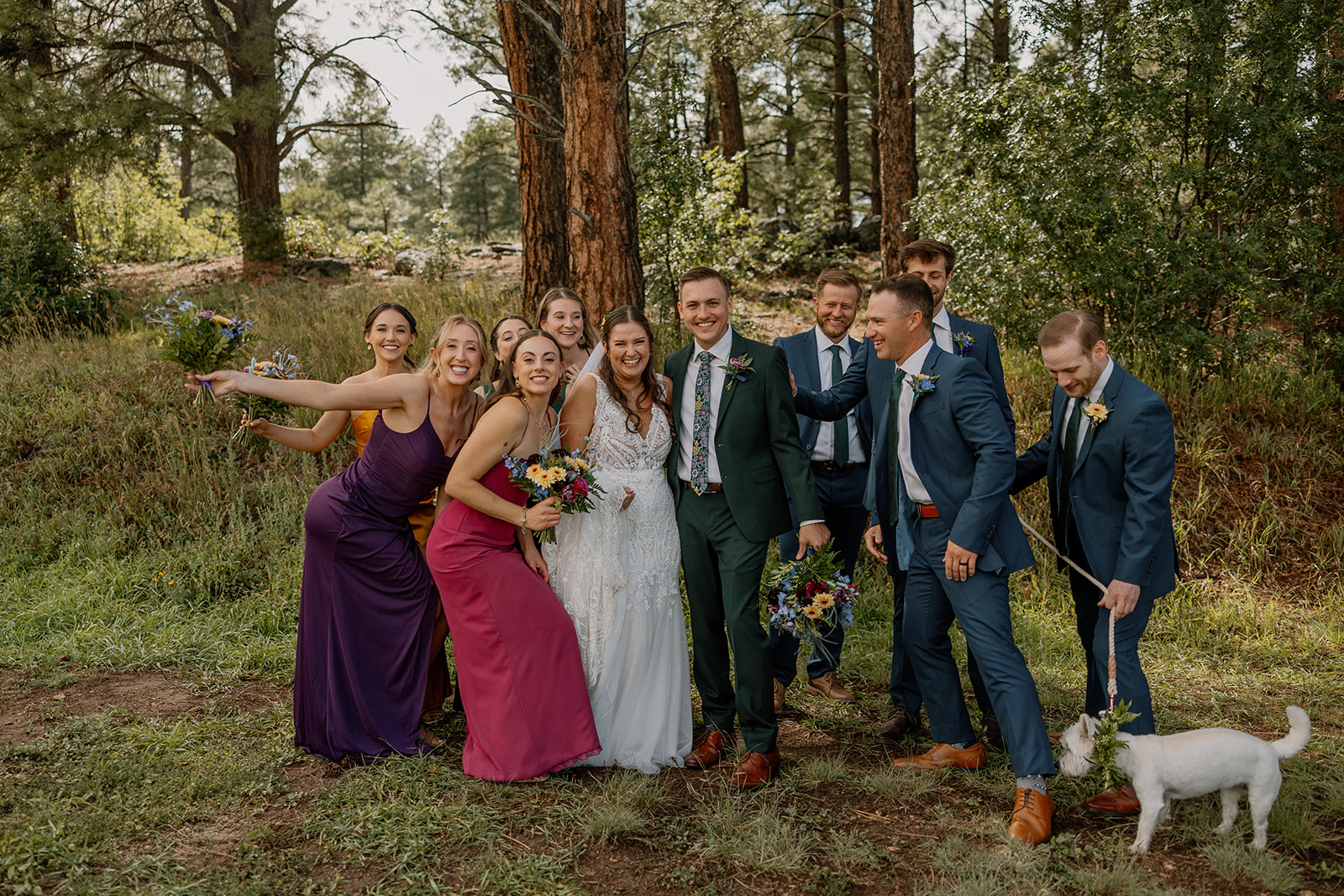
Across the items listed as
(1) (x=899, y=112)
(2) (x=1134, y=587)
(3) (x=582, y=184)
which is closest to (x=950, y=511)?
(2) (x=1134, y=587)

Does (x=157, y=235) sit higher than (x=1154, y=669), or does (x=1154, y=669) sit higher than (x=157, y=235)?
(x=157, y=235)

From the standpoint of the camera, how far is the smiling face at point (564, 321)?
4910 millimetres

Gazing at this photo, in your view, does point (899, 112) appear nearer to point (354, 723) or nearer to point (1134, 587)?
point (1134, 587)

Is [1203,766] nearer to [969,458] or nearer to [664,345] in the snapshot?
[969,458]

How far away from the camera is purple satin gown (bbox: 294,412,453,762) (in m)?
4.47

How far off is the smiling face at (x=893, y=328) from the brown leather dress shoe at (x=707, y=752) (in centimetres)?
207

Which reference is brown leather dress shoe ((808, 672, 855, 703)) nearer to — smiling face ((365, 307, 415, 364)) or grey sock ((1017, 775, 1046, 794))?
grey sock ((1017, 775, 1046, 794))

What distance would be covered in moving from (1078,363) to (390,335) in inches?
143

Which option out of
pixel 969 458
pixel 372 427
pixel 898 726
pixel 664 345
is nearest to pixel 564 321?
pixel 372 427

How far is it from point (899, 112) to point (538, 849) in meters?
10.5

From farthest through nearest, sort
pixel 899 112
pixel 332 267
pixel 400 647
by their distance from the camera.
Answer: pixel 332 267 → pixel 899 112 → pixel 400 647

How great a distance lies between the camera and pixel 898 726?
4711mm

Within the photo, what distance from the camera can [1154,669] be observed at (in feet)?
18.7

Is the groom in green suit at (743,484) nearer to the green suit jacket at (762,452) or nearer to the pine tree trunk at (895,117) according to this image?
the green suit jacket at (762,452)
